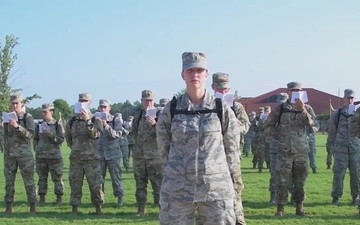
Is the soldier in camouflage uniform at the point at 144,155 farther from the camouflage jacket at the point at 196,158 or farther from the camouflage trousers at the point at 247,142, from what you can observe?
the camouflage trousers at the point at 247,142

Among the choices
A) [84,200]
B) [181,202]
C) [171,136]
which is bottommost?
[84,200]

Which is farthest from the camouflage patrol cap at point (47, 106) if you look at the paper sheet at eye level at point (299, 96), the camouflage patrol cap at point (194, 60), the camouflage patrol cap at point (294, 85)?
the camouflage patrol cap at point (194, 60)

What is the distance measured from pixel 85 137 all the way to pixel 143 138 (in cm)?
110

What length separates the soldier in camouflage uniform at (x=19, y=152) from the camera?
10.4 metres

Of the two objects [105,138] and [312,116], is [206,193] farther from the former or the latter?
[105,138]

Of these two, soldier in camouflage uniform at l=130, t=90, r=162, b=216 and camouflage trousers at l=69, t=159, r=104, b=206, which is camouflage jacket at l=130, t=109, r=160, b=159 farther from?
camouflage trousers at l=69, t=159, r=104, b=206

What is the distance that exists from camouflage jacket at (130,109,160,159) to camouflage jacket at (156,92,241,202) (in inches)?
194

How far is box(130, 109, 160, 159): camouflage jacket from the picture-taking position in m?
10.2

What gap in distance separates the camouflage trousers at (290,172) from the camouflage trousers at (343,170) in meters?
1.92

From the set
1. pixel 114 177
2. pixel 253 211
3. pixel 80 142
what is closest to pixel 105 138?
pixel 114 177

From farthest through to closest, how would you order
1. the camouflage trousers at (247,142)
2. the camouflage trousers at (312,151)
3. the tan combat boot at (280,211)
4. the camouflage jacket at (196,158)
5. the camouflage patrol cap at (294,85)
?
the camouflage trousers at (247,142)
the camouflage trousers at (312,151)
the tan combat boot at (280,211)
the camouflage patrol cap at (294,85)
the camouflage jacket at (196,158)

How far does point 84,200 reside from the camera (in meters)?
12.4

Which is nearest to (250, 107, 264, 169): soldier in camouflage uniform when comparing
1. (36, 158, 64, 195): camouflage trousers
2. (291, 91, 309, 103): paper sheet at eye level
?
(36, 158, 64, 195): camouflage trousers

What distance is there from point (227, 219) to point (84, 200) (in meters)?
7.77
